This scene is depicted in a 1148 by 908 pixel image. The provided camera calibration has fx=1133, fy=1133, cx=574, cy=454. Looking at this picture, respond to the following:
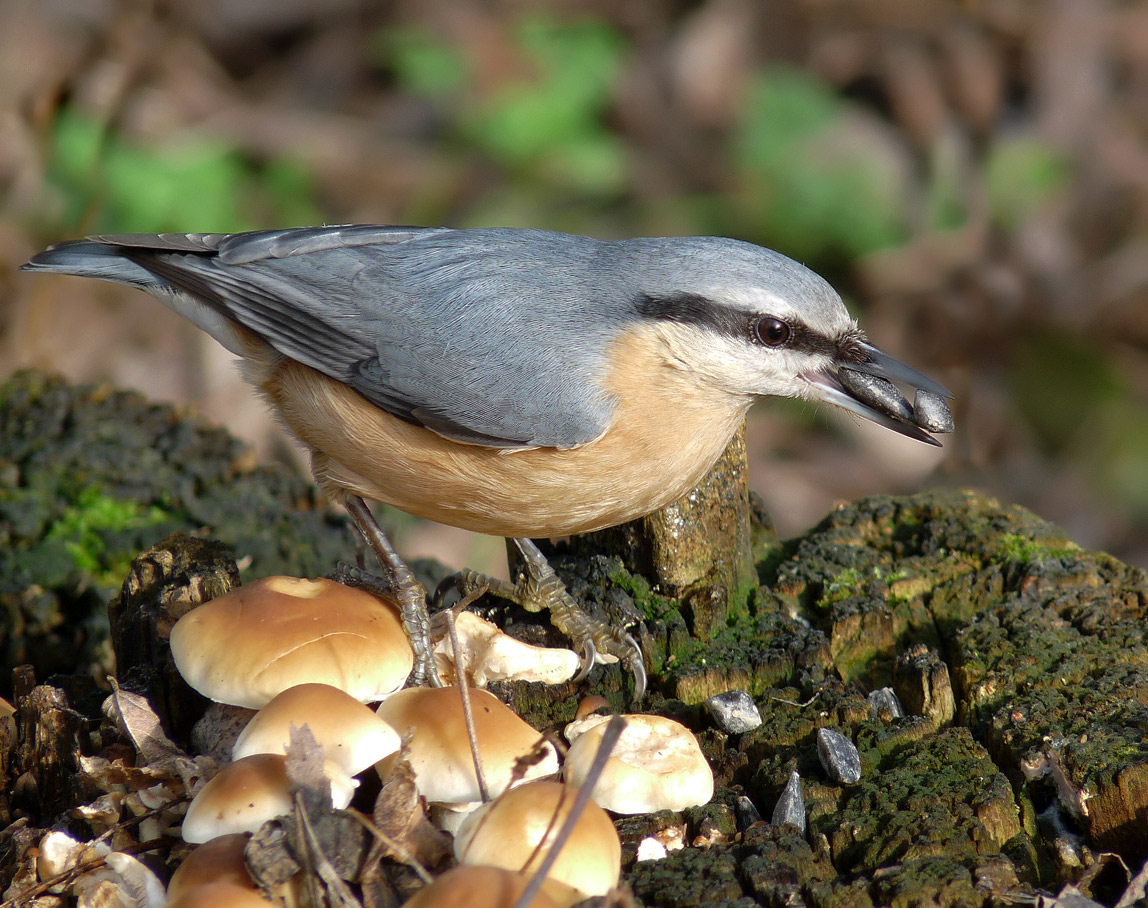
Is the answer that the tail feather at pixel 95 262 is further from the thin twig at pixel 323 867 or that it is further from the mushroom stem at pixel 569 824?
the mushroom stem at pixel 569 824

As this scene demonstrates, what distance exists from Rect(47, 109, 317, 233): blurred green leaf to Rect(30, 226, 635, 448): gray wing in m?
3.16

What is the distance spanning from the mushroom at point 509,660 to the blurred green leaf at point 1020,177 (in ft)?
17.9

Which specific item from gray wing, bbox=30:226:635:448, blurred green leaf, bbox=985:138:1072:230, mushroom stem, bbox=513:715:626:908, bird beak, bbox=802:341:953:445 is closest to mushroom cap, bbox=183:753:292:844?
mushroom stem, bbox=513:715:626:908

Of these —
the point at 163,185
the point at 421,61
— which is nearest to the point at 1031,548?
the point at 163,185

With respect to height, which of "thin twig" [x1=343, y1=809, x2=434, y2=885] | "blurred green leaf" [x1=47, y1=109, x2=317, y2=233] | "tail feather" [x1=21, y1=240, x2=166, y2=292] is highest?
"tail feather" [x1=21, y1=240, x2=166, y2=292]

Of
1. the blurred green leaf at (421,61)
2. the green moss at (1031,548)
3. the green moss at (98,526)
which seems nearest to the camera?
the green moss at (1031,548)

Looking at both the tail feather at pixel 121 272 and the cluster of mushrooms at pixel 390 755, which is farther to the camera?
the tail feather at pixel 121 272

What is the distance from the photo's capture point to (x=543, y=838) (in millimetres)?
2117

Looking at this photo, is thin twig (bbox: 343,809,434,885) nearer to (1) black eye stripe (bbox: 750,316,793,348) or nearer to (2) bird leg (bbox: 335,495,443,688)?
(2) bird leg (bbox: 335,495,443,688)

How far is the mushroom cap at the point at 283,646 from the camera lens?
2627 millimetres

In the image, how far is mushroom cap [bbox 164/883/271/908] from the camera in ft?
6.55

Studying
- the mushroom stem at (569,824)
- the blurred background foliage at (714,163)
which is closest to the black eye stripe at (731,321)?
the mushroom stem at (569,824)

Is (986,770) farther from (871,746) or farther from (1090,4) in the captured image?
(1090,4)

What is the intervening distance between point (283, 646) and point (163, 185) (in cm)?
529
